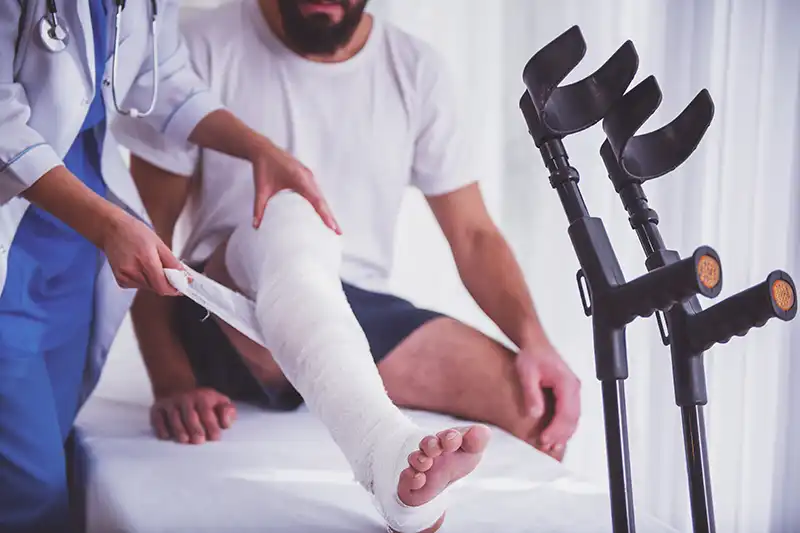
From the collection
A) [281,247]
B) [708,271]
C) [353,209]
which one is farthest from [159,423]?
[708,271]

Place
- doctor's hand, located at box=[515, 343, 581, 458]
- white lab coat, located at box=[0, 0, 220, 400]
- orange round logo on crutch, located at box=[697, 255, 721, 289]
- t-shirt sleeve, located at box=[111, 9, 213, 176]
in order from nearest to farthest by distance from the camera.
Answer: orange round logo on crutch, located at box=[697, 255, 721, 289] < white lab coat, located at box=[0, 0, 220, 400] < t-shirt sleeve, located at box=[111, 9, 213, 176] < doctor's hand, located at box=[515, 343, 581, 458]

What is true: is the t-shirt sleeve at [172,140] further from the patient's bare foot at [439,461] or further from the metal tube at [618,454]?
the metal tube at [618,454]

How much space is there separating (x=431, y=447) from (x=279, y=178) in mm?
539

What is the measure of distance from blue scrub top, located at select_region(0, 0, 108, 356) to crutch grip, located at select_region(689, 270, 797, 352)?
77cm

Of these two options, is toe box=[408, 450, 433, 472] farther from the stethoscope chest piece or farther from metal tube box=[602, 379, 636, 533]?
the stethoscope chest piece

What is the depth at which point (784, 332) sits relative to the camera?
54.4 inches

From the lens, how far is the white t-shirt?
1.27 m

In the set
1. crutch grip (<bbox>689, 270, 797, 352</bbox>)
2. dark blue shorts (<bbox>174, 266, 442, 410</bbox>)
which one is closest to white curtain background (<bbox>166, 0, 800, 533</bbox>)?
dark blue shorts (<bbox>174, 266, 442, 410</bbox>)

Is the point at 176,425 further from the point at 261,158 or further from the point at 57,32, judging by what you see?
the point at 57,32

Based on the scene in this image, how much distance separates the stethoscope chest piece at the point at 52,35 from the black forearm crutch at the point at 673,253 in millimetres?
628

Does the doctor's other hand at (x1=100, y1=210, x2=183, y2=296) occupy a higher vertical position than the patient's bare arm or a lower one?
higher

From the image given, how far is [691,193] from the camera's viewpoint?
1407 mm

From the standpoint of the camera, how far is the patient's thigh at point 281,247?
43.5 inches

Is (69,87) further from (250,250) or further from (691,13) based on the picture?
(691,13)
